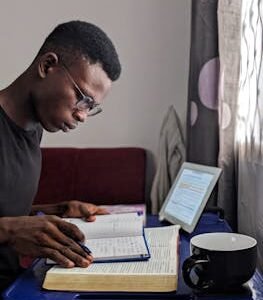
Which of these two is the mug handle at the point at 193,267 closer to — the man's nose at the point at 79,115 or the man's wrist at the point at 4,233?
the man's wrist at the point at 4,233

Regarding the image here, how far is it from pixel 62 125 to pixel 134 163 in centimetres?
102

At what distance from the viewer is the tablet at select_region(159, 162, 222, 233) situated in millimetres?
1125

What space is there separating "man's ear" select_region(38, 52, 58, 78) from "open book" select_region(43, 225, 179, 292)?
0.43 metres

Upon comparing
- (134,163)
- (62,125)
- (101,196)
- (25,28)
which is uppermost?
(25,28)

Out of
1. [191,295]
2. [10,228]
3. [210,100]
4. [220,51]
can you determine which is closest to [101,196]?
[210,100]

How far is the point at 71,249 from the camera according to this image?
80 cm

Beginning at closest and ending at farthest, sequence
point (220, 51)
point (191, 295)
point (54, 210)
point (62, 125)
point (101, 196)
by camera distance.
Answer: point (191, 295)
point (62, 125)
point (54, 210)
point (220, 51)
point (101, 196)

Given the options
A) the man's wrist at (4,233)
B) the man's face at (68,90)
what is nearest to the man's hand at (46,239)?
the man's wrist at (4,233)

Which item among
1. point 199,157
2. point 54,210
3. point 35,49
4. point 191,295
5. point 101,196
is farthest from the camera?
point 35,49

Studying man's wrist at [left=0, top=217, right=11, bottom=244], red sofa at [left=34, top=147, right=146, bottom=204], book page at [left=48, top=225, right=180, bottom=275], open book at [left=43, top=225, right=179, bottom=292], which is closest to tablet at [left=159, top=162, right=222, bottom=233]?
book page at [left=48, top=225, right=180, bottom=275]

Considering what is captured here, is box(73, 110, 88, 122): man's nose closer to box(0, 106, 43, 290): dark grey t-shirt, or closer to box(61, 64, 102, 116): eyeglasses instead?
box(61, 64, 102, 116): eyeglasses

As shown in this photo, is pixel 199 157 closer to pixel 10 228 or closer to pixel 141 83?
pixel 141 83

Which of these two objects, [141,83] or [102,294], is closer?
[102,294]

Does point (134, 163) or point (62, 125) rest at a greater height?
point (62, 125)
